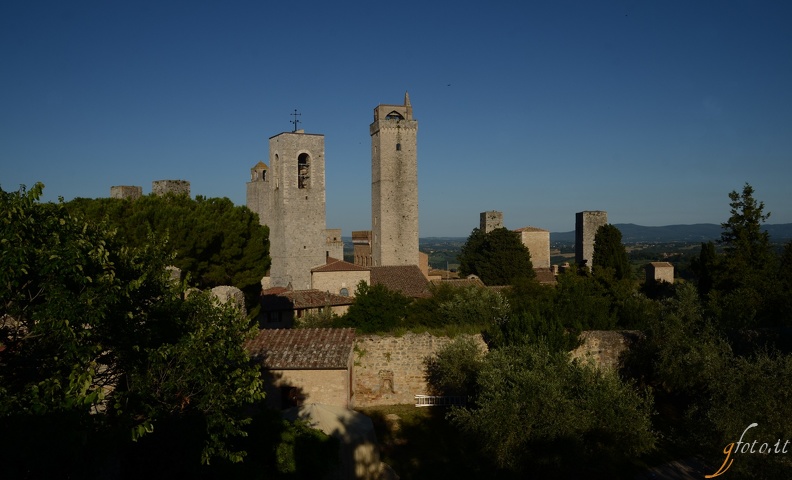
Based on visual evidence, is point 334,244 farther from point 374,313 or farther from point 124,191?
point 374,313

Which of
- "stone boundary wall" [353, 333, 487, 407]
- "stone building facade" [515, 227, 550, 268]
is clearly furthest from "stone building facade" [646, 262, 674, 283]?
"stone boundary wall" [353, 333, 487, 407]

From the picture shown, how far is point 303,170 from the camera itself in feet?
139

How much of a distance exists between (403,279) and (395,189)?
46.6ft

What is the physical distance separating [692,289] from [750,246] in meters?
15.0

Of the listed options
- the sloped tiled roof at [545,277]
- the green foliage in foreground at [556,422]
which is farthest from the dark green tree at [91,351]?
the sloped tiled roof at [545,277]

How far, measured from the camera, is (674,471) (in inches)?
484

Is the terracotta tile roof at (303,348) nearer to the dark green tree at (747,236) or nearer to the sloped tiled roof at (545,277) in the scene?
the dark green tree at (747,236)

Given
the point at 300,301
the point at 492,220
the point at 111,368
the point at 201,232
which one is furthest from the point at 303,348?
the point at 492,220

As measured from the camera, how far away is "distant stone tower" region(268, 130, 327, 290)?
40875mm

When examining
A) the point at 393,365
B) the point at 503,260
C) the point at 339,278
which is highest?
the point at 503,260

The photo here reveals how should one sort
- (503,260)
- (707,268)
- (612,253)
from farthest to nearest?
(503,260) → (612,253) → (707,268)

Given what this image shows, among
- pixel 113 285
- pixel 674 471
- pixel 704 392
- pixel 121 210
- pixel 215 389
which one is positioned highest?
pixel 121 210

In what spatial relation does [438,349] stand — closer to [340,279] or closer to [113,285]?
[113,285]

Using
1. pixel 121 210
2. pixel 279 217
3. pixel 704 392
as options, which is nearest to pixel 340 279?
pixel 279 217
